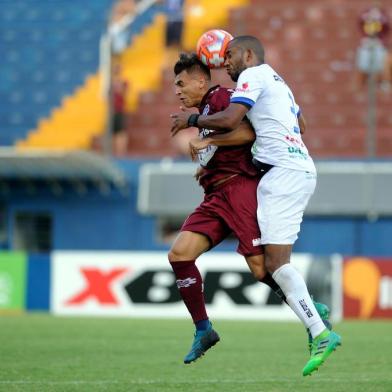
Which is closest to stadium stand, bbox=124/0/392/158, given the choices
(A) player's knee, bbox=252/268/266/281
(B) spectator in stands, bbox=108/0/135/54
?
(B) spectator in stands, bbox=108/0/135/54

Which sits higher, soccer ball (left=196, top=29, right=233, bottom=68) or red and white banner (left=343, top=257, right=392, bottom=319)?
soccer ball (left=196, top=29, right=233, bottom=68)

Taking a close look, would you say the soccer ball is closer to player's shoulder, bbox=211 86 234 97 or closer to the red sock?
player's shoulder, bbox=211 86 234 97

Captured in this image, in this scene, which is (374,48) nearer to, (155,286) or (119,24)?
(119,24)

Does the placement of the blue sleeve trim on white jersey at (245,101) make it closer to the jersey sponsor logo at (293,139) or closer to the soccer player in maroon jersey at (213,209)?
the soccer player in maroon jersey at (213,209)

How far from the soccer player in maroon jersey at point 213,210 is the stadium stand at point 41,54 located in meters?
15.9

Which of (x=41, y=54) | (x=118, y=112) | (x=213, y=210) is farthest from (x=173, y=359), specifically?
(x=41, y=54)

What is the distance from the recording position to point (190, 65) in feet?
25.6

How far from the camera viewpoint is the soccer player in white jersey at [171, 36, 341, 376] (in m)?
7.35

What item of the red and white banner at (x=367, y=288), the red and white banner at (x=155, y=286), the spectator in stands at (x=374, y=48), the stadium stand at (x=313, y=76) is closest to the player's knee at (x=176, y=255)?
the red and white banner at (x=155, y=286)

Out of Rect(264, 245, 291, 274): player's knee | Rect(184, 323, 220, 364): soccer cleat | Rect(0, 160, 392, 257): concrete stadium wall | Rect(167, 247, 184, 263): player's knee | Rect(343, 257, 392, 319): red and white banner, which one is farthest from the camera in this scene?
Rect(0, 160, 392, 257): concrete stadium wall

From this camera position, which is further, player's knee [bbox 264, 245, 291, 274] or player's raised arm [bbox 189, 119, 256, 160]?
player's knee [bbox 264, 245, 291, 274]

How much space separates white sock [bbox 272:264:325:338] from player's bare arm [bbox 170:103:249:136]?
1.00 metres

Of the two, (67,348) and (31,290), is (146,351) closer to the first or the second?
(67,348)

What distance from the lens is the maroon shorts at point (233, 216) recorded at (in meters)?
7.54
